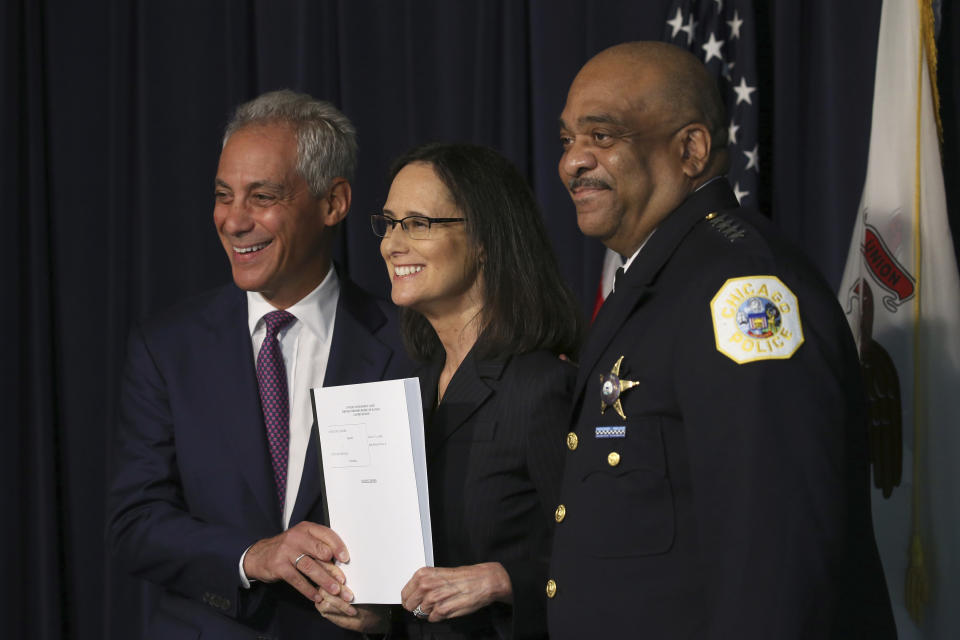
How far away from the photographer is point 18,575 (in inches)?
137

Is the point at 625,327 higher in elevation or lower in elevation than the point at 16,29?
lower

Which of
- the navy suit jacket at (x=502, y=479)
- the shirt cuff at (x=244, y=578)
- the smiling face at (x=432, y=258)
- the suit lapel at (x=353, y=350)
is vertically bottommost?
the shirt cuff at (x=244, y=578)

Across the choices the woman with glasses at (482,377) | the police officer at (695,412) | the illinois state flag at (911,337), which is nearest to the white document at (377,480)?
the woman with glasses at (482,377)

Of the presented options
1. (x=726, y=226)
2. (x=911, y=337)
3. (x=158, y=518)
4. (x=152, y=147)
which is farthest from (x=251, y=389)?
(x=911, y=337)

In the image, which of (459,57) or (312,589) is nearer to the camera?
(312,589)

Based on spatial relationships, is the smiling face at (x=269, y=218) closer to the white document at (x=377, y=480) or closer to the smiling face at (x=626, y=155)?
the white document at (x=377, y=480)

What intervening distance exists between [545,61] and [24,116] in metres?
1.82

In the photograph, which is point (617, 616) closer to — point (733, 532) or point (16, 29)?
point (733, 532)

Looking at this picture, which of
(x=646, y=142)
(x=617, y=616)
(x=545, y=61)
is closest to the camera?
(x=617, y=616)

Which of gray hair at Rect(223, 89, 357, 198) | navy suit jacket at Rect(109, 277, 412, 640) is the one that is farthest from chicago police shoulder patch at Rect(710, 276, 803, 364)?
gray hair at Rect(223, 89, 357, 198)

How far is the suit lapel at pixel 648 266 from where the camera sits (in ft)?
5.12

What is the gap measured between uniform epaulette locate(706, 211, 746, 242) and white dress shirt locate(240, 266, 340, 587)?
40.2 inches

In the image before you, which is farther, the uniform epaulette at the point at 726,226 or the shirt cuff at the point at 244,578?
the shirt cuff at the point at 244,578

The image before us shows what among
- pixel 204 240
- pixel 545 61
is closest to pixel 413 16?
pixel 545 61
